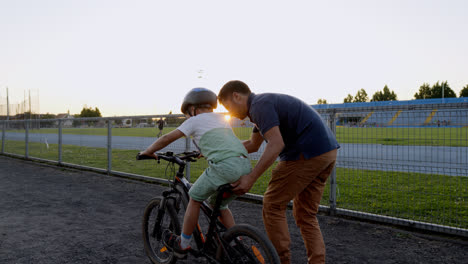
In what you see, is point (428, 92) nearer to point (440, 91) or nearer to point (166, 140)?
point (440, 91)

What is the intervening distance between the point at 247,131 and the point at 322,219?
1968 millimetres

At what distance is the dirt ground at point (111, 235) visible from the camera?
397 centimetres

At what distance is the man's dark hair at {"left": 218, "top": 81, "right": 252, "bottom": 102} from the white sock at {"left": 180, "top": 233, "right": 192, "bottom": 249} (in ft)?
4.01

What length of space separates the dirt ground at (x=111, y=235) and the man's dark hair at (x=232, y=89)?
78.4 inches

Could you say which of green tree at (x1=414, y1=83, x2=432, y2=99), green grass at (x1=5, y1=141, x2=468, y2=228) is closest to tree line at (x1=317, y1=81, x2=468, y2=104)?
green tree at (x1=414, y1=83, x2=432, y2=99)

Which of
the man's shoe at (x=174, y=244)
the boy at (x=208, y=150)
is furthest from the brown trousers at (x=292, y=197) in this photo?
the man's shoe at (x=174, y=244)

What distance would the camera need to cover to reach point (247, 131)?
6430 mm

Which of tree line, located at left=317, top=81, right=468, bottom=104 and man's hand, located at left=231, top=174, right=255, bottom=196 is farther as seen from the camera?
tree line, located at left=317, top=81, right=468, bottom=104

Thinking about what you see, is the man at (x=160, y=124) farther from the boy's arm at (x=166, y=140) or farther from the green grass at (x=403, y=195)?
the boy's arm at (x=166, y=140)

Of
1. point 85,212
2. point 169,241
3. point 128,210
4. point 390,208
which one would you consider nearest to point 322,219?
point 390,208

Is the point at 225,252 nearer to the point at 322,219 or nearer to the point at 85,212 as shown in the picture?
the point at 322,219

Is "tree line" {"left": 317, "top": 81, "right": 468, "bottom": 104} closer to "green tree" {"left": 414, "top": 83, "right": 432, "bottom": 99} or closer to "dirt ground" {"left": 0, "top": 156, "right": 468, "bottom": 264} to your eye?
"green tree" {"left": 414, "top": 83, "right": 432, "bottom": 99}

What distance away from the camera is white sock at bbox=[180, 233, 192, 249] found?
3.17m

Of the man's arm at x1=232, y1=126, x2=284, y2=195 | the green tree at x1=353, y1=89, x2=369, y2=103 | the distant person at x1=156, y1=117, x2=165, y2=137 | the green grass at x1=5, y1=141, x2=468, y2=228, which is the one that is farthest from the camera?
the green tree at x1=353, y1=89, x2=369, y2=103
